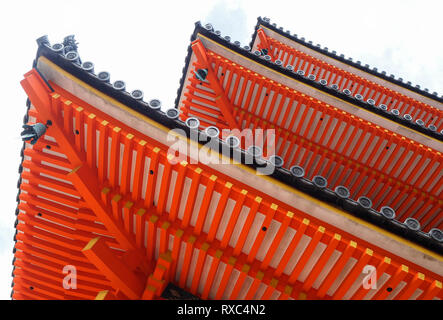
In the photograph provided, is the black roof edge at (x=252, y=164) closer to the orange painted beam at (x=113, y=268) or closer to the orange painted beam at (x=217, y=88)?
the orange painted beam at (x=113, y=268)

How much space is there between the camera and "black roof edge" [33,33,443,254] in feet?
14.8

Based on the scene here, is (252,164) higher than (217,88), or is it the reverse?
(217,88)

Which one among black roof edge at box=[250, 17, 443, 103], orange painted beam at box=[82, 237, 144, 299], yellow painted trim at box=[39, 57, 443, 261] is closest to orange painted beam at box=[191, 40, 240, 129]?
yellow painted trim at box=[39, 57, 443, 261]

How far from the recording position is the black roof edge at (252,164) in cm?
451

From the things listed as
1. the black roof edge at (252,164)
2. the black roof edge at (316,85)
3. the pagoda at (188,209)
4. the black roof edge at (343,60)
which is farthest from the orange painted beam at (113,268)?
the black roof edge at (343,60)

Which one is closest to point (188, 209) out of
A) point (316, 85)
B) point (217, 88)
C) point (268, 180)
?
point (268, 180)

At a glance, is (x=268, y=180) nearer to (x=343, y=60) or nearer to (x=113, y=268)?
(x=113, y=268)

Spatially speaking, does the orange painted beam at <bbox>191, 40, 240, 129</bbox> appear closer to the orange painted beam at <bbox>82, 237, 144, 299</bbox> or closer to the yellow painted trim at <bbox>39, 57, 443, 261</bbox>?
the yellow painted trim at <bbox>39, 57, 443, 261</bbox>

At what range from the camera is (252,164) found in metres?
5.00

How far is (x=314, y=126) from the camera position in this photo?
9.35 m
